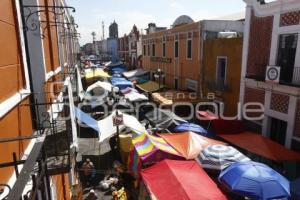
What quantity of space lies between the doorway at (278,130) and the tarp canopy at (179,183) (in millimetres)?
5859

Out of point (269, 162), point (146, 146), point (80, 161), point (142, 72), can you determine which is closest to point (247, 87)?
point (269, 162)

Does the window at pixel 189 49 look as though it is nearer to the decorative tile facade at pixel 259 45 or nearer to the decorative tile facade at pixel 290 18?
the decorative tile facade at pixel 259 45

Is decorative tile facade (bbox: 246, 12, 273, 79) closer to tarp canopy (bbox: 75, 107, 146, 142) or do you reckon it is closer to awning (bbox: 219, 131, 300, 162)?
awning (bbox: 219, 131, 300, 162)

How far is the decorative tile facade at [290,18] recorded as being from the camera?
10.9 metres

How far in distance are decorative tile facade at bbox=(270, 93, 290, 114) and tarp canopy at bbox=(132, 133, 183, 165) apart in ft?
18.0

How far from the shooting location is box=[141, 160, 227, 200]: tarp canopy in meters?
7.05

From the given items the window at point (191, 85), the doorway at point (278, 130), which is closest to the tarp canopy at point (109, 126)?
the doorway at point (278, 130)

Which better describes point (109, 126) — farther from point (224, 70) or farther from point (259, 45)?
point (224, 70)

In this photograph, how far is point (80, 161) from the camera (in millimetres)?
13094

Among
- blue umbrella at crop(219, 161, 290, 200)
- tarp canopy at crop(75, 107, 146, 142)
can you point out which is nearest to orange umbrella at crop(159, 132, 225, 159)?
tarp canopy at crop(75, 107, 146, 142)

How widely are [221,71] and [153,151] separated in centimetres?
1039

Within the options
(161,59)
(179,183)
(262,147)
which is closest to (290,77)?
(262,147)

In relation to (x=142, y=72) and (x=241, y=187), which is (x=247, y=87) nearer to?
(x=241, y=187)

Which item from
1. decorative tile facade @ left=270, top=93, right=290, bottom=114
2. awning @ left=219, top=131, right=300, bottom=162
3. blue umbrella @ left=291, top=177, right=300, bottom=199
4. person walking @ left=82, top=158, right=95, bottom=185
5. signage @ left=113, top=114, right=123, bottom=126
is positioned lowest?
person walking @ left=82, top=158, right=95, bottom=185
